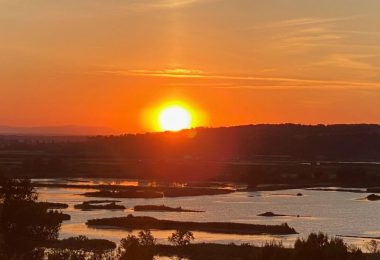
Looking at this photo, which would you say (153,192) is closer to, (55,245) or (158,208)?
(158,208)

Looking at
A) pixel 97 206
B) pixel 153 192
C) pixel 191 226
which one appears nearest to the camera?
pixel 191 226

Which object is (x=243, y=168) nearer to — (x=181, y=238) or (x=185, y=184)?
(x=185, y=184)

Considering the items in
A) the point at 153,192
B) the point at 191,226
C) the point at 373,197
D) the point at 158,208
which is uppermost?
the point at 153,192

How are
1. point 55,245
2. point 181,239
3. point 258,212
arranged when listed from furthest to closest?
point 258,212 → point 181,239 → point 55,245

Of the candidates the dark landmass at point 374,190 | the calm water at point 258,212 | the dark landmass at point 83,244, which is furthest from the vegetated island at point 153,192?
the dark landmass at point 83,244

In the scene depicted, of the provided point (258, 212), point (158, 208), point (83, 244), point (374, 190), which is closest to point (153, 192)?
point (158, 208)

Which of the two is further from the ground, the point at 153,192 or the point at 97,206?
the point at 153,192

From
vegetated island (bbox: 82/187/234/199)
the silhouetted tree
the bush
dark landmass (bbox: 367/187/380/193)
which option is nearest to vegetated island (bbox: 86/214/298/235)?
the bush
